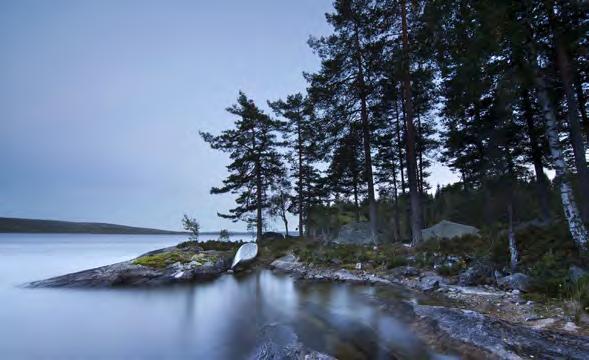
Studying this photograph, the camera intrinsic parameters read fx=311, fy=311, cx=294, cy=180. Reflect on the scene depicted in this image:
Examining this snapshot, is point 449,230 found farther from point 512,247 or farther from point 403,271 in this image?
point 512,247

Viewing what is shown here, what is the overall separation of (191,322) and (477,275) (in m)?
9.00

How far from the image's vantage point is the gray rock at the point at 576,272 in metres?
7.14

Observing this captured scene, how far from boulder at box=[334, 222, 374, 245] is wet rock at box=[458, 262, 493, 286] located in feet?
43.3

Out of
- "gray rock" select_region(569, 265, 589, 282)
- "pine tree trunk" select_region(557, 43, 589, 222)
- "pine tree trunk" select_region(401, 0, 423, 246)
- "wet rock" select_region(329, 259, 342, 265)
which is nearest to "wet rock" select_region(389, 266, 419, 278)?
"pine tree trunk" select_region(401, 0, 423, 246)

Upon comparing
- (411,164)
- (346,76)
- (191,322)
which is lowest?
(191,322)

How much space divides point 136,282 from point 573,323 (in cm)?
1660

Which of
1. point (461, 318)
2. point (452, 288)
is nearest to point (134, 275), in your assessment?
point (452, 288)

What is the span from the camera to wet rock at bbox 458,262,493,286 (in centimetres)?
982

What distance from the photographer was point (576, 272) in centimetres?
745

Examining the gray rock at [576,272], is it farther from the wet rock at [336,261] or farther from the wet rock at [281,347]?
the wet rock at [336,261]

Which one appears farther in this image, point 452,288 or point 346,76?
point 346,76

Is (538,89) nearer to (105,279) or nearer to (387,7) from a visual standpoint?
(387,7)

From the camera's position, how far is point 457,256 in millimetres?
11734

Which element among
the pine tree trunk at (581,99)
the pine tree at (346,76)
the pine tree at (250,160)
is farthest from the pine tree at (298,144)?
the pine tree trunk at (581,99)
